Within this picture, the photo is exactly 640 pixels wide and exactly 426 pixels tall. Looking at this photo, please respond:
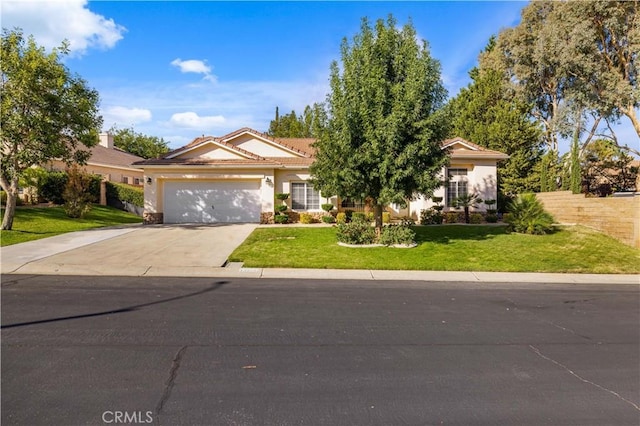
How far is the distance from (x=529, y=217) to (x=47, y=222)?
23.2 metres

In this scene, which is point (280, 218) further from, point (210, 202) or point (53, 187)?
point (53, 187)

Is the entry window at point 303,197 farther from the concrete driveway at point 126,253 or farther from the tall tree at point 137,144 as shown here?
the tall tree at point 137,144

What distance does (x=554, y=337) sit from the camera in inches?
226

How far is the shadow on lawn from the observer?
51.0 feet

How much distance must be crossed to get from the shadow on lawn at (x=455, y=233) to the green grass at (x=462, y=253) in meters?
0.04

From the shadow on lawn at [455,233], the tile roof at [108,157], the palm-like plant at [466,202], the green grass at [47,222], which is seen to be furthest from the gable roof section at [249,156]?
the tile roof at [108,157]

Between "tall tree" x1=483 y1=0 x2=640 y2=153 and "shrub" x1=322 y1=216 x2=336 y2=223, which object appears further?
"tall tree" x1=483 y1=0 x2=640 y2=153

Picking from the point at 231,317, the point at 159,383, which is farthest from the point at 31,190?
the point at 159,383

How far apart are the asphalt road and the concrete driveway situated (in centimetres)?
209

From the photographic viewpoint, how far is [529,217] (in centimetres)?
1656

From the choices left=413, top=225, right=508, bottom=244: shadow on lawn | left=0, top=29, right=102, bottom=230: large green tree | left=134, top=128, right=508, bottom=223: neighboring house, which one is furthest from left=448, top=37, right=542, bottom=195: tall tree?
left=0, top=29, right=102, bottom=230: large green tree

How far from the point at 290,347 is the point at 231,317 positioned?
65.1 inches

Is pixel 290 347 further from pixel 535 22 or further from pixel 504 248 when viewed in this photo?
pixel 535 22

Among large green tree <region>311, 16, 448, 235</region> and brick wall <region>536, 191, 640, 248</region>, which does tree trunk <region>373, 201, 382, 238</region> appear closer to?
large green tree <region>311, 16, 448, 235</region>
